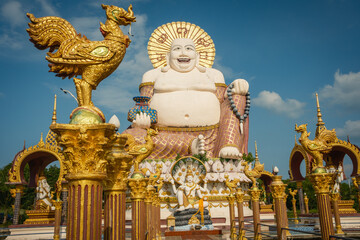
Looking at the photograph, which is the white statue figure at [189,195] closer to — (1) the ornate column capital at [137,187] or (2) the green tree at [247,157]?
(2) the green tree at [247,157]

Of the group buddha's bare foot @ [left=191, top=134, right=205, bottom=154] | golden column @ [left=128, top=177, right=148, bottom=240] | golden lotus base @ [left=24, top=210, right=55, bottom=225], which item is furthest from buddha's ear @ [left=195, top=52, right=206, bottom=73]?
golden column @ [left=128, top=177, right=148, bottom=240]

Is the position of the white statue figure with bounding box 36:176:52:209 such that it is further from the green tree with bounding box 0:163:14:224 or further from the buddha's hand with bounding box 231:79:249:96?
the green tree with bounding box 0:163:14:224

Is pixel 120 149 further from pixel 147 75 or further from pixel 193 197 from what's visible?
pixel 147 75

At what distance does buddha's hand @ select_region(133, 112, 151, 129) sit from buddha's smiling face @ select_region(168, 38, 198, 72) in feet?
11.4

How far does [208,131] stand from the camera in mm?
17078

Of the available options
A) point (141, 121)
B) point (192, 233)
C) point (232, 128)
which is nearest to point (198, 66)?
point (232, 128)

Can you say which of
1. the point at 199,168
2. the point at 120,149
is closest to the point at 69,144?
the point at 120,149

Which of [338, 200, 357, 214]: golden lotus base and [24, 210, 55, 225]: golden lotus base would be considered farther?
[338, 200, 357, 214]: golden lotus base

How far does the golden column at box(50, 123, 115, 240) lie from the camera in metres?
3.39

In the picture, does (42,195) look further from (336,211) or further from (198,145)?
(336,211)

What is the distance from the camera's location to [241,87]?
16609mm

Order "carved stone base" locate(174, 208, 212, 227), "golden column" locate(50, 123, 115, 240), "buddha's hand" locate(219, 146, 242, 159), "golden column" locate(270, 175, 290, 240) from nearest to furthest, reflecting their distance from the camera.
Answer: "golden column" locate(50, 123, 115, 240) → "golden column" locate(270, 175, 290, 240) → "carved stone base" locate(174, 208, 212, 227) → "buddha's hand" locate(219, 146, 242, 159)

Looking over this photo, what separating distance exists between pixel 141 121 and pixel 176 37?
21.2ft

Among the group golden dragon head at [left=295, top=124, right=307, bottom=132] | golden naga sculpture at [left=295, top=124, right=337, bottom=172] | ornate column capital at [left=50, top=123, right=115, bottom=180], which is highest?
golden dragon head at [left=295, top=124, right=307, bottom=132]
